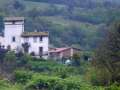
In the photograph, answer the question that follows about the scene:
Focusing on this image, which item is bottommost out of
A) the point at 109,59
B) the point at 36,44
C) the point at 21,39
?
the point at 109,59

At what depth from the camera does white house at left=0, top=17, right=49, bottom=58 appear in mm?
37125

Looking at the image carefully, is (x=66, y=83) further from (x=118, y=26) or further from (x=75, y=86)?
(x=118, y=26)

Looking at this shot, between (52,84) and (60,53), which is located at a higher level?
(60,53)

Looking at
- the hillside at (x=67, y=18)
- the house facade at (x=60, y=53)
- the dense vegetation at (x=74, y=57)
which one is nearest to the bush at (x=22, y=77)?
the dense vegetation at (x=74, y=57)

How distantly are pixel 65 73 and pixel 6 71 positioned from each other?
15.3 feet

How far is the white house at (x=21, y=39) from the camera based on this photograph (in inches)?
1462

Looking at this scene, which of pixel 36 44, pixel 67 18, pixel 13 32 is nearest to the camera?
pixel 36 44

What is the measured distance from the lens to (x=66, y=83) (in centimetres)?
2312

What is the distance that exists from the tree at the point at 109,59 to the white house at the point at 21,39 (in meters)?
13.8

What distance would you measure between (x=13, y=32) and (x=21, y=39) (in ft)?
2.56

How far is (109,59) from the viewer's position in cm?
2222

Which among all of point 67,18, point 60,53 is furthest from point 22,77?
point 67,18

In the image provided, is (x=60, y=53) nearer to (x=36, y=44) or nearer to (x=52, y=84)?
(x=36, y=44)

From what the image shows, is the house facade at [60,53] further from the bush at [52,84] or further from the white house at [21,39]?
the bush at [52,84]
